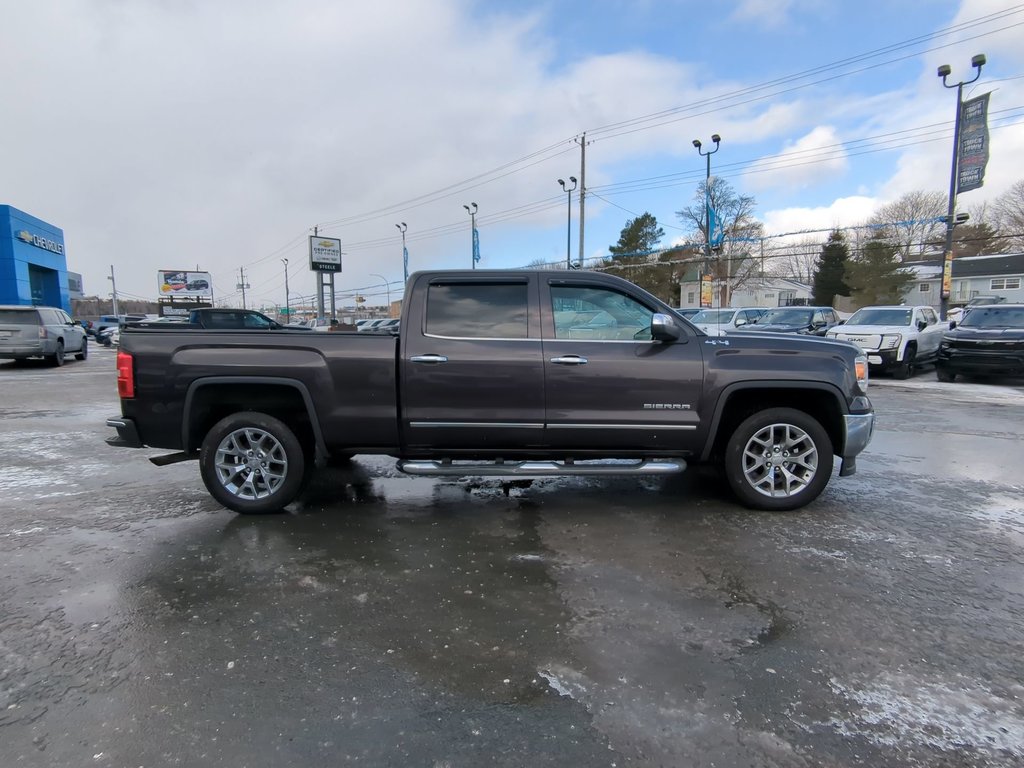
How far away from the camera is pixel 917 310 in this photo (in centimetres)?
1540

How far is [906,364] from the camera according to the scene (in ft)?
46.3

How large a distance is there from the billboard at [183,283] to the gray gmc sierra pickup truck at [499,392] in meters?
68.7

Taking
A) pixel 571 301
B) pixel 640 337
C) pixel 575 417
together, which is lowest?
pixel 575 417

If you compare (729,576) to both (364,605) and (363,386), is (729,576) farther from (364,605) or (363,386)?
(363,386)

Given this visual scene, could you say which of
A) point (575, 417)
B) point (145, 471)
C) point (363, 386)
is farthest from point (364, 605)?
point (145, 471)

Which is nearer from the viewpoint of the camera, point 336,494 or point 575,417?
point 575,417

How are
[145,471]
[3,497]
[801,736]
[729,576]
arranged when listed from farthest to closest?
[145,471] → [3,497] → [729,576] → [801,736]

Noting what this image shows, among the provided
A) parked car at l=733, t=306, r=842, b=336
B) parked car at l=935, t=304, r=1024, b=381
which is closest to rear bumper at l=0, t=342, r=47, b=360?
parked car at l=733, t=306, r=842, b=336

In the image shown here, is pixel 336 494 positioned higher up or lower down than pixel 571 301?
lower down

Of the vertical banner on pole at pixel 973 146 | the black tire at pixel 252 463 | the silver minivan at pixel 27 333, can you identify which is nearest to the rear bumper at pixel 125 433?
the black tire at pixel 252 463

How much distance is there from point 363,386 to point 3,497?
3.58m

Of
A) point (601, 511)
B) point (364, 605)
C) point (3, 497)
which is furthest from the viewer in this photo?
point (3, 497)

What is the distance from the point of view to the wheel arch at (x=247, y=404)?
173 inches

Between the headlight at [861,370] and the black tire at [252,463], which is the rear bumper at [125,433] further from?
the headlight at [861,370]
